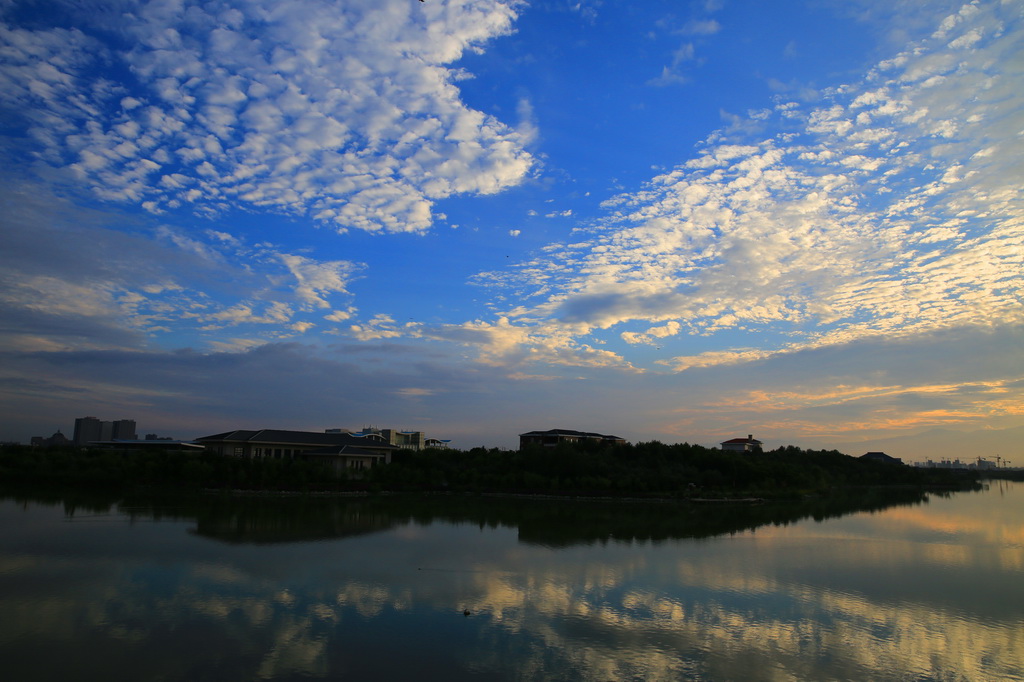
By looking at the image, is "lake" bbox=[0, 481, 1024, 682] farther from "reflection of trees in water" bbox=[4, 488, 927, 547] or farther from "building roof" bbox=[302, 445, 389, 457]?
"building roof" bbox=[302, 445, 389, 457]

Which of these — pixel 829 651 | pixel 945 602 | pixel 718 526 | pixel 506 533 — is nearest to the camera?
pixel 829 651

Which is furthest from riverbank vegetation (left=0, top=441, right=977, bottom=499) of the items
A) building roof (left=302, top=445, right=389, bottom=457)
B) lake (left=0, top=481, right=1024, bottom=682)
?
lake (left=0, top=481, right=1024, bottom=682)

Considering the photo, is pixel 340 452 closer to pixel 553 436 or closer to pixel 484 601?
pixel 553 436

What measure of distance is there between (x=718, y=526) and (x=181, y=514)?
20.6 meters

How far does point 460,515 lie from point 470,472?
11164mm

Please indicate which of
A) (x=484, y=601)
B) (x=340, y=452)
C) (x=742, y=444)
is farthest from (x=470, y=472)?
(x=742, y=444)

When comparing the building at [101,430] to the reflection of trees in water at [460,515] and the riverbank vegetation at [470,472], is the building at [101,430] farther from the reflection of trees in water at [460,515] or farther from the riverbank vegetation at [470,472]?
the reflection of trees in water at [460,515]

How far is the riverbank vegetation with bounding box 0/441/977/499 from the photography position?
31938mm

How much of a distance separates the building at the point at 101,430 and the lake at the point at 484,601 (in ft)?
190

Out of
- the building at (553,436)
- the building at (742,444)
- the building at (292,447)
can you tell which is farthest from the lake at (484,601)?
the building at (742,444)

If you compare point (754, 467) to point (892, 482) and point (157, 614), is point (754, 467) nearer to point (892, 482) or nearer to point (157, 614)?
point (892, 482)

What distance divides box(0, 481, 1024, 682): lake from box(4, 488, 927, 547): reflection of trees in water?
0.26 metres

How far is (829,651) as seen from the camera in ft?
31.9

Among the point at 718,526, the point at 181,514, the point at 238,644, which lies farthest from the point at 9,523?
the point at 718,526
